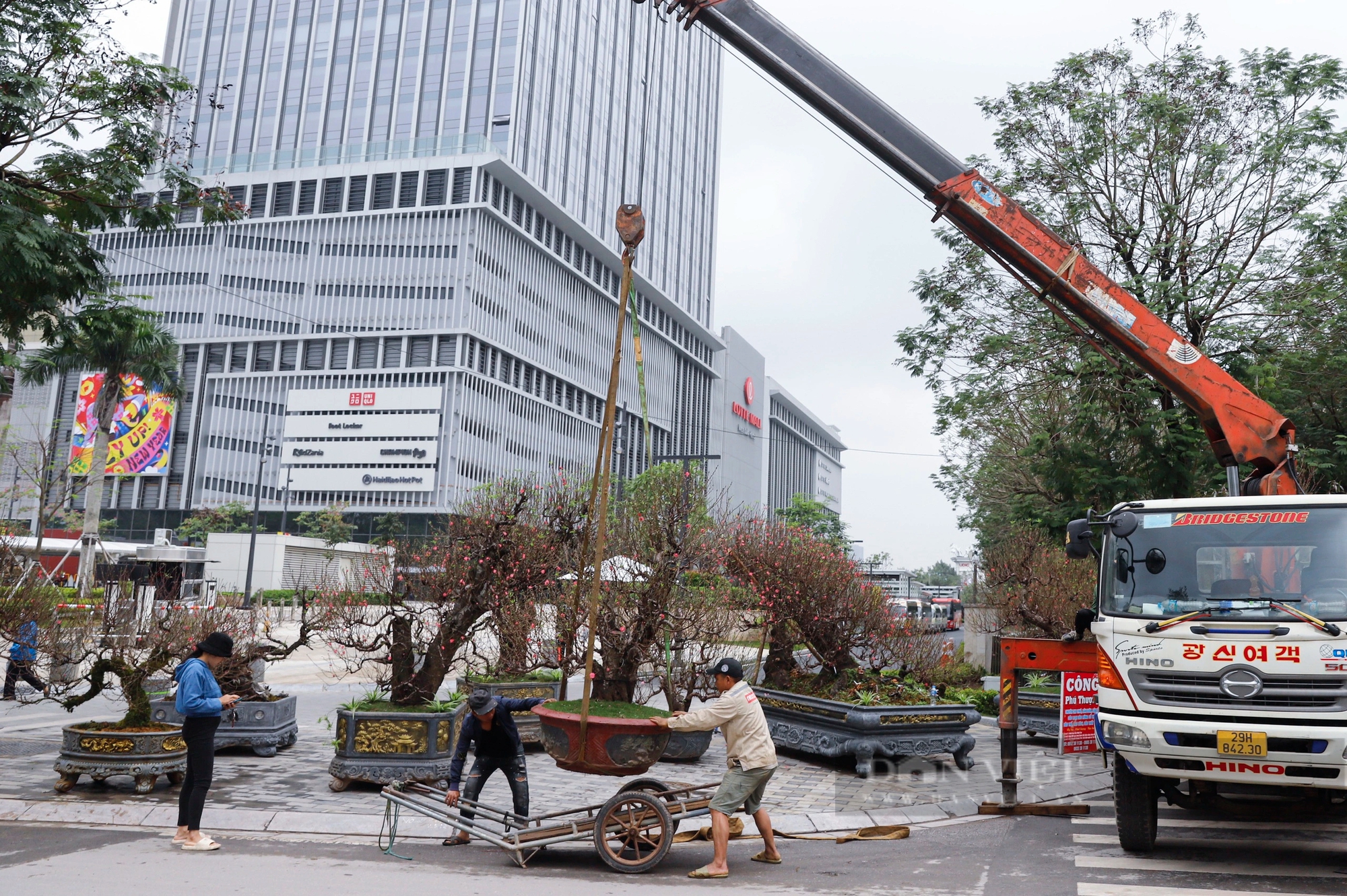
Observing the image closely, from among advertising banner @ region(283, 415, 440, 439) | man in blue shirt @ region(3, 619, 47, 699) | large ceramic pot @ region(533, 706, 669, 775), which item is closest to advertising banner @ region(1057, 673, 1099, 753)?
large ceramic pot @ region(533, 706, 669, 775)

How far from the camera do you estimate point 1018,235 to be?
11.7 m

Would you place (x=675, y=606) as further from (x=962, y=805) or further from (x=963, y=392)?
(x=963, y=392)

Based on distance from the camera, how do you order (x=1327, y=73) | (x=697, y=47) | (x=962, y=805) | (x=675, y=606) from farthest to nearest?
1. (x=697, y=47)
2. (x=1327, y=73)
3. (x=675, y=606)
4. (x=962, y=805)

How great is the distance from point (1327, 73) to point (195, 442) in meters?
82.4

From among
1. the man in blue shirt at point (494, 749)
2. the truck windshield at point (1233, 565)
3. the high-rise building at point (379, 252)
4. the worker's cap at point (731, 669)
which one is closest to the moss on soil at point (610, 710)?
the man in blue shirt at point (494, 749)

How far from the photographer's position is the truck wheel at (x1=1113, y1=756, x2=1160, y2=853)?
7676 millimetres

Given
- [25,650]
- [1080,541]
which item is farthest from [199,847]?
[1080,541]

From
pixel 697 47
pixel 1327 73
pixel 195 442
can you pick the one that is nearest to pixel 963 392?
pixel 1327 73

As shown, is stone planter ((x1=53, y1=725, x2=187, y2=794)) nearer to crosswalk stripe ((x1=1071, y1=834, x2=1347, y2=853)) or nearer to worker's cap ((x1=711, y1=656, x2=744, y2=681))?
worker's cap ((x1=711, y1=656, x2=744, y2=681))

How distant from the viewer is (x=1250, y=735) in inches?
271

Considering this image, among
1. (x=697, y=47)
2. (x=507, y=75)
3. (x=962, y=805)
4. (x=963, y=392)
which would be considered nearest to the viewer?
(x=962, y=805)

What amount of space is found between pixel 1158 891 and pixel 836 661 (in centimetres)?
677

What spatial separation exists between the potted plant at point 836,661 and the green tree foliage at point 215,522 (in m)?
64.4

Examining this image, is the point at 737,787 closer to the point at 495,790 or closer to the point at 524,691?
the point at 495,790
